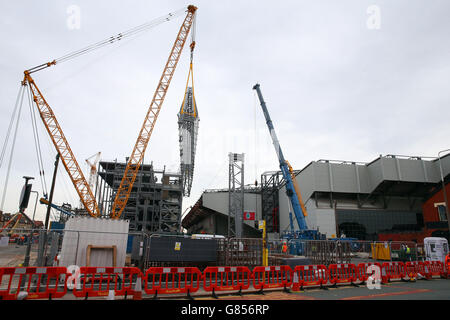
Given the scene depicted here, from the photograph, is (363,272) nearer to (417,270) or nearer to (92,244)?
(417,270)

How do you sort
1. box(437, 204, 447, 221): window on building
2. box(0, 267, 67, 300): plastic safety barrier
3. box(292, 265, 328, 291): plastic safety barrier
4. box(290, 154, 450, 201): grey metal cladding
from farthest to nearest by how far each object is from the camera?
box(290, 154, 450, 201): grey metal cladding
box(437, 204, 447, 221): window on building
box(292, 265, 328, 291): plastic safety barrier
box(0, 267, 67, 300): plastic safety barrier

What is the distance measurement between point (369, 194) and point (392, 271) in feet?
120

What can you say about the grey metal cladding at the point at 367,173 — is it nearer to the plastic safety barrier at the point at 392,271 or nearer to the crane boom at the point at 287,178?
the crane boom at the point at 287,178

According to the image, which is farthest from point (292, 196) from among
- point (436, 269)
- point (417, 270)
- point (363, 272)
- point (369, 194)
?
point (363, 272)

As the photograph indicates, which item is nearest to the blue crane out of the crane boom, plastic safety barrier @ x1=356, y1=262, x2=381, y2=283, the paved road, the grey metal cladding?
the crane boom

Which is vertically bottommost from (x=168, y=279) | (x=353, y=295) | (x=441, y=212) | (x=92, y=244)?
(x=353, y=295)

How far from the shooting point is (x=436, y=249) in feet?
64.6

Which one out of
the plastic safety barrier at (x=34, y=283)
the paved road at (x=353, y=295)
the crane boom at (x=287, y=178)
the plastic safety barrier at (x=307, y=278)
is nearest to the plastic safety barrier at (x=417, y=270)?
the paved road at (x=353, y=295)

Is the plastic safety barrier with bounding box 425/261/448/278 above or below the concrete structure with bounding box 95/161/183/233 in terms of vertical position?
below

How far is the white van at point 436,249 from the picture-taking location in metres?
19.5

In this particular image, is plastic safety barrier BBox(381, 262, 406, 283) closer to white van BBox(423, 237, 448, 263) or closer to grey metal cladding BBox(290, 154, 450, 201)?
white van BBox(423, 237, 448, 263)

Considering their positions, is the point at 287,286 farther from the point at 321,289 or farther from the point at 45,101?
the point at 45,101

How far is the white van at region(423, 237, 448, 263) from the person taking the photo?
19.5 m

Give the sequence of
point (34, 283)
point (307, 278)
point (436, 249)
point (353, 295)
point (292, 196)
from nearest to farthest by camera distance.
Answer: point (34, 283)
point (353, 295)
point (307, 278)
point (436, 249)
point (292, 196)
